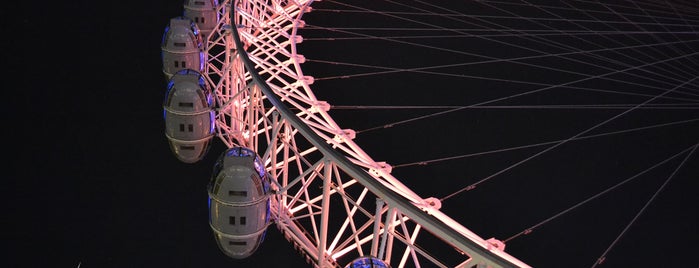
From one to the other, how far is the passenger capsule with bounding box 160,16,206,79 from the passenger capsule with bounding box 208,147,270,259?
540 cm

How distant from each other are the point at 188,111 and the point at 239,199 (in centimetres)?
330

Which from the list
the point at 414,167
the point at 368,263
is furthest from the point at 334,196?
the point at 368,263

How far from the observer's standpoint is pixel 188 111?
11.6 metres

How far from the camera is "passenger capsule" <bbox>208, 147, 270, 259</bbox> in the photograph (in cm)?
887

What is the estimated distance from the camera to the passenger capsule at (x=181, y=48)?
45.4 feet

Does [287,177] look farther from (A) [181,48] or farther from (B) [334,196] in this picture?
(A) [181,48]

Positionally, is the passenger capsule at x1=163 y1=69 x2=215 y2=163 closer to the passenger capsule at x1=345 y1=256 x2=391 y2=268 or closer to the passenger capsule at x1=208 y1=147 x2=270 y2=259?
the passenger capsule at x1=208 y1=147 x2=270 y2=259

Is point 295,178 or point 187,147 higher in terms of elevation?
point 187,147

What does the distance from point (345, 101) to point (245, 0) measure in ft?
12.1

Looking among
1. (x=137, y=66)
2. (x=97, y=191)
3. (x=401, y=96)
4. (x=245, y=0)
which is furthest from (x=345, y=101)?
(x=137, y=66)

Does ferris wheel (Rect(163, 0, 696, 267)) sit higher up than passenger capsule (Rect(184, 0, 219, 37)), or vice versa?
passenger capsule (Rect(184, 0, 219, 37))

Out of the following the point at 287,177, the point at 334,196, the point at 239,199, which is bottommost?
the point at 334,196

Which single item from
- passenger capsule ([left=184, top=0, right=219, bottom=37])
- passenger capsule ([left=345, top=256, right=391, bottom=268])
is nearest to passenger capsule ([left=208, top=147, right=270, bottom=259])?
passenger capsule ([left=345, top=256, right=391, bottom=268])

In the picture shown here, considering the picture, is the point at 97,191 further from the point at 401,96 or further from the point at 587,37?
the point at 587,37
